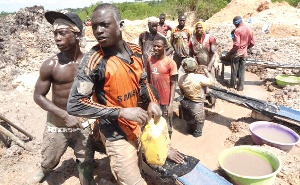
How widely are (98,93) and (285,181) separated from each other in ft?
8.55

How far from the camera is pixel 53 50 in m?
8.33

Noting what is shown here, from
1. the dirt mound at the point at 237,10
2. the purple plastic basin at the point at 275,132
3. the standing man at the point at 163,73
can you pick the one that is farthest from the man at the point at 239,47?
the dirt mound at the point at 237,10

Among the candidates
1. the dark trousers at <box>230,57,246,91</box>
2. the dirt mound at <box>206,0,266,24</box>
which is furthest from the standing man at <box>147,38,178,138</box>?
the dirt mound at <box>206,0,266,24</box>

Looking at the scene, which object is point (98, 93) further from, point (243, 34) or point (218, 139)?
point (243, 34)

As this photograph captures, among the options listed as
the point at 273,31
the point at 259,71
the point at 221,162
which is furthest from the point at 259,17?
the point at 221,162

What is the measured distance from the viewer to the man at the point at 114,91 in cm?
185

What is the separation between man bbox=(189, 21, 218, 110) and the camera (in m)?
5.21

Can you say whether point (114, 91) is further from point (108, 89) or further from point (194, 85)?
point (194, 85)

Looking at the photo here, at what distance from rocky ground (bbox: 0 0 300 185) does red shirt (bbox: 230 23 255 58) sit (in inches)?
43.6

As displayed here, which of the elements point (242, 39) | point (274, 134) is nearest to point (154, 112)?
point (274, 134)

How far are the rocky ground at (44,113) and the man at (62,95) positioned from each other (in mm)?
582

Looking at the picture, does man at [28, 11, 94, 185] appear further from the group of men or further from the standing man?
the standing man

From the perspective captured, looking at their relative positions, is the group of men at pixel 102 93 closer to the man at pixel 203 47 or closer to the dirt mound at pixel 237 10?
the man at pixel 203 47

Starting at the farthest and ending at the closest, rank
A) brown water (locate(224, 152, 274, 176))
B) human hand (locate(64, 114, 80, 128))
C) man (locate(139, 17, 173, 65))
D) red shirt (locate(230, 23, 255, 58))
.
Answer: red shirt (locate(230, 23, 255, 58)) < man (locate(139, 17, 173, 65)) < brown water (locate(224, 152, 274, 176)) < human hand (locate(64, 114, 80, 128))
